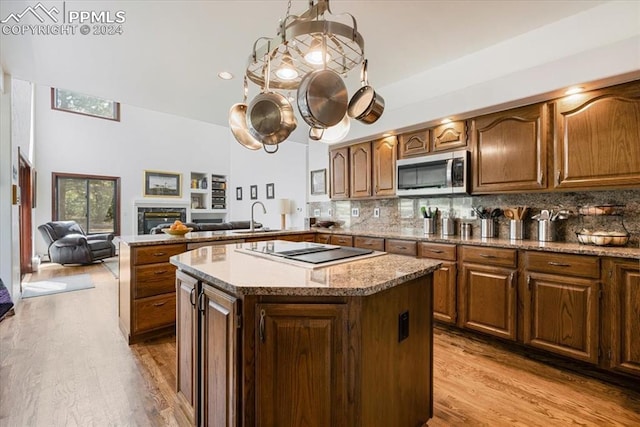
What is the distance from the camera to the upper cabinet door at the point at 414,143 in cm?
333

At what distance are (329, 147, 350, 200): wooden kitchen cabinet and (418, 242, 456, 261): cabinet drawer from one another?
1454mm

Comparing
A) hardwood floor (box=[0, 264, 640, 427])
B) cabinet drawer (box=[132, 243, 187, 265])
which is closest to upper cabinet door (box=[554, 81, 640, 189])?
hardwood floor (box=[0, 264, 640, 427])

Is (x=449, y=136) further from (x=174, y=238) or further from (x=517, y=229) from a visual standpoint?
(x=174, y=238)

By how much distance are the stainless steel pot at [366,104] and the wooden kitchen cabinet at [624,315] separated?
1.86m

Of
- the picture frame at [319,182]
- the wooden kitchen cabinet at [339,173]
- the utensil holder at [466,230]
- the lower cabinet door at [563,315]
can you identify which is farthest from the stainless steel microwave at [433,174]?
the picture frame at [319,182]

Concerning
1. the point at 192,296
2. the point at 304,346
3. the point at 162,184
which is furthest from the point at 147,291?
the point at 162,184

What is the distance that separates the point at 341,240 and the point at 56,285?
4.28 m

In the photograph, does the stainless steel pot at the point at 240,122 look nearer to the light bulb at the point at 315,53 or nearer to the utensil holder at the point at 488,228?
the light bulb at the point at 315,53

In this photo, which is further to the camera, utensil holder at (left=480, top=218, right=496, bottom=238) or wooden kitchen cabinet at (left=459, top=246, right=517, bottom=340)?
utensil holder at (left=480, top=218, right=496, bottom=238)

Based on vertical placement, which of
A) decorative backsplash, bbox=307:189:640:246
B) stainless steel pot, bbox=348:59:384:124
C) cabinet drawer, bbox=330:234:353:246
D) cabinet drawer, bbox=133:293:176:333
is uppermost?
stainless steel pot, bbox=348:59:384:124

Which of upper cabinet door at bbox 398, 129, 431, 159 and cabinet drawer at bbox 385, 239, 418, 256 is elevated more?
upper cabinet door at bbox 398, 129, 431, 159

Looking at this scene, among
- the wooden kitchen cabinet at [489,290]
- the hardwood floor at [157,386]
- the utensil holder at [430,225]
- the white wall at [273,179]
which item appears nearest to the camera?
the hardwood floor at [157,386]

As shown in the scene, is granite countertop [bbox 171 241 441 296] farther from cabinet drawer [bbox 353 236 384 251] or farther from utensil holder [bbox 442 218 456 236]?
utensil holder [bbox 442 218 456 236]

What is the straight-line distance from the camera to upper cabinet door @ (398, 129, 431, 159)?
10.9ft
